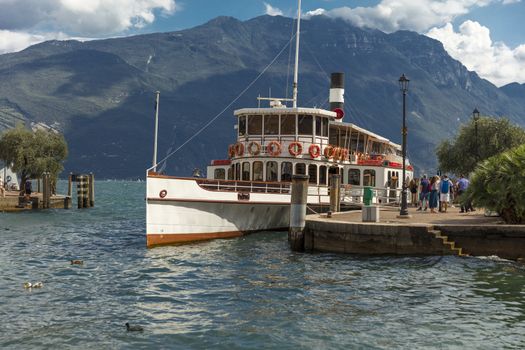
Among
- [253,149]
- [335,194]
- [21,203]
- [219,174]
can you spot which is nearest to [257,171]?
[253,149]

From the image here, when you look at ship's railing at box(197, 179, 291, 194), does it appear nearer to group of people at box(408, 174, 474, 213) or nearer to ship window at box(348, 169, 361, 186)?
group of people at box(408, 174, 474, 213)

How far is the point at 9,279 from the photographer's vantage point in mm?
19031

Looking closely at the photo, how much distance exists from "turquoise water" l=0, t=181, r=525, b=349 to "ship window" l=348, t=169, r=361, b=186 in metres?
12.5

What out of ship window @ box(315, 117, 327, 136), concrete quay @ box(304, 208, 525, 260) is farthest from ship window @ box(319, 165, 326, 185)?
concrete quay @ box(304, 208, 525, 260)

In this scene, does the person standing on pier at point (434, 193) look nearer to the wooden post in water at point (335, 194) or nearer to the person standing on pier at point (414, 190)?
the wooden post in water at point (335, 194)

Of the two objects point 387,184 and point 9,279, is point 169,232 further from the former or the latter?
point 387,184

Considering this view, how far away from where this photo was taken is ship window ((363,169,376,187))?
36.8 m

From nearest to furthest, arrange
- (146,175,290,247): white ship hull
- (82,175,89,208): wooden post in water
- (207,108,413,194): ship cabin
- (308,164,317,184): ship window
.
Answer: (146,175,290,247): white ship hull < (207,108,413,194): ship cabin < (308,164,317,184): ship window < (82,175,89,208): wooden post in water

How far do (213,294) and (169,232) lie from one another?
9.78m

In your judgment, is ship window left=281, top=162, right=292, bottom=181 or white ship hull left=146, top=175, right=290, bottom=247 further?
ship window left=281, top=162, right=292, bottom=181

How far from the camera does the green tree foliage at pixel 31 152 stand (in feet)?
185

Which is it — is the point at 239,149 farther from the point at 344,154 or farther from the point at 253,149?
the point at 344,154

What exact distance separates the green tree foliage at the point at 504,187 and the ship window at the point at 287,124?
1207 cm

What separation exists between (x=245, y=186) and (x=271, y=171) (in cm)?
451
